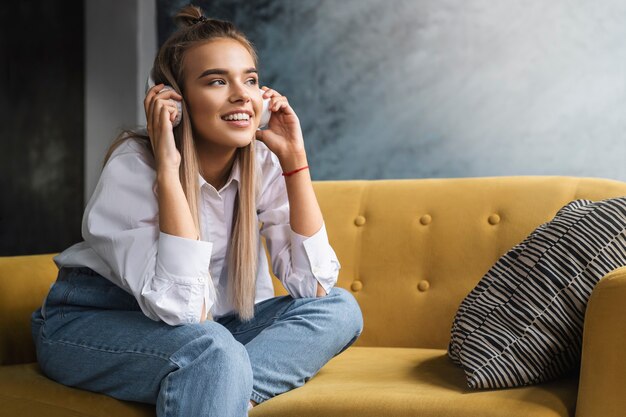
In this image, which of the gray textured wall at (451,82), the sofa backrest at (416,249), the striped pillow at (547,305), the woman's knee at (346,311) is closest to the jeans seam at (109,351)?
the sofa backrest at (416,249)

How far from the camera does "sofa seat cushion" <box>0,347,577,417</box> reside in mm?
1292

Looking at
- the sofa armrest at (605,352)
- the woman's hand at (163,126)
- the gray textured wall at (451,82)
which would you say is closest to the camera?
the sofa armrest at (605,352)

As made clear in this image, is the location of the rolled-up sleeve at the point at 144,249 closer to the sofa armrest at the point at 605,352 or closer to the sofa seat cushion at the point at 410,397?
the sofa seat cushion at the point at 410,397

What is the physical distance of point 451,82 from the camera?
2.53 meters

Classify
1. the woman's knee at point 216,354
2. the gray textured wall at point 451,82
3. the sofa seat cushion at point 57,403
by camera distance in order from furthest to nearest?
the gray textured wall at point 451,82 → the sofa seat cushion at point 57,403 → the woman's knee at point 216,354

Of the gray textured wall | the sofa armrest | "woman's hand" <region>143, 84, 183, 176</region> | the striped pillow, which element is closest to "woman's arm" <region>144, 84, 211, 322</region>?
"woman's hand" <region>143, 84, 183, 176</region>

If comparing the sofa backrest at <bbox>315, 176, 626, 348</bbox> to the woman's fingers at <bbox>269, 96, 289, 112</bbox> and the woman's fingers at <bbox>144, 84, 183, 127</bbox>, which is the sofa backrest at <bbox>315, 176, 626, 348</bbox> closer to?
the woman's fingers at <bbox>269, 96, 289, 112</bbox>

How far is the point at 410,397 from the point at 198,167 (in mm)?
653

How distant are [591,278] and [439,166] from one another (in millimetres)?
1200

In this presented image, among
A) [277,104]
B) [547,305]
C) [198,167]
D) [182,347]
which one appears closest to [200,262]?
[182,347]

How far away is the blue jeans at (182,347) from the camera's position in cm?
130

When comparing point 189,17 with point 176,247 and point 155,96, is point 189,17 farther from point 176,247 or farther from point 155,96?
point 176,247

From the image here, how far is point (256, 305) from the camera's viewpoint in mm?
1733

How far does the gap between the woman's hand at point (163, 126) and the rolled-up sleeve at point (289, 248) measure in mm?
301
